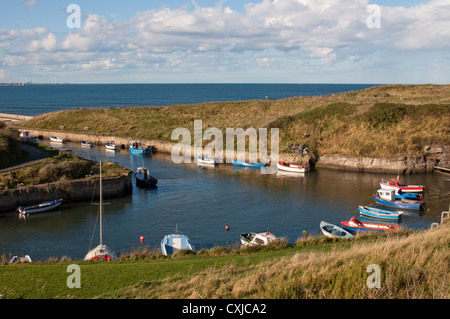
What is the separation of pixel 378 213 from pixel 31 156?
104ft

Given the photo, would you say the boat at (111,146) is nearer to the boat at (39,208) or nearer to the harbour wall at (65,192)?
the harbour wall at (65,192)

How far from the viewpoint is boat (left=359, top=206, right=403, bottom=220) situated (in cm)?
3000

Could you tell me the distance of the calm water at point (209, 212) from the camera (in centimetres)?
2545

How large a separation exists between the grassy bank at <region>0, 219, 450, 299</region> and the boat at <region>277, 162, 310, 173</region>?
3167 cm

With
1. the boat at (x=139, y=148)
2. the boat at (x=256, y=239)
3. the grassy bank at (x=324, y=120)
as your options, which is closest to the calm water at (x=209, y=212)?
the boat at (x=256, y=239)

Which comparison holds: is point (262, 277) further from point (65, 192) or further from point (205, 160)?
point (205, 160)

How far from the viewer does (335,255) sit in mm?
13531

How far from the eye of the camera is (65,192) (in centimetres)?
3316

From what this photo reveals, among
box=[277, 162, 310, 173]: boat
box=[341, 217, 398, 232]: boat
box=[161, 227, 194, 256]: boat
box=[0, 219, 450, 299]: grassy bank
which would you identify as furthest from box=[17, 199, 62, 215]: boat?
box=[277, 162, 310, 173]: boat

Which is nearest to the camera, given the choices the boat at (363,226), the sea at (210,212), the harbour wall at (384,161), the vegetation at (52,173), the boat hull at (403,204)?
the sea at (210,212)

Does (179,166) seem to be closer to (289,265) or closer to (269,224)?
(269,224)

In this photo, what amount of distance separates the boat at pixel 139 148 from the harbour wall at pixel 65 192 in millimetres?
21653

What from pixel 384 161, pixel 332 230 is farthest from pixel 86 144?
pixel 332 230

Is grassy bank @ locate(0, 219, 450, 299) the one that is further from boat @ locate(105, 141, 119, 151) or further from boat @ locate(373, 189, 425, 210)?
boat @ locate(105, 141, 119, 151)
